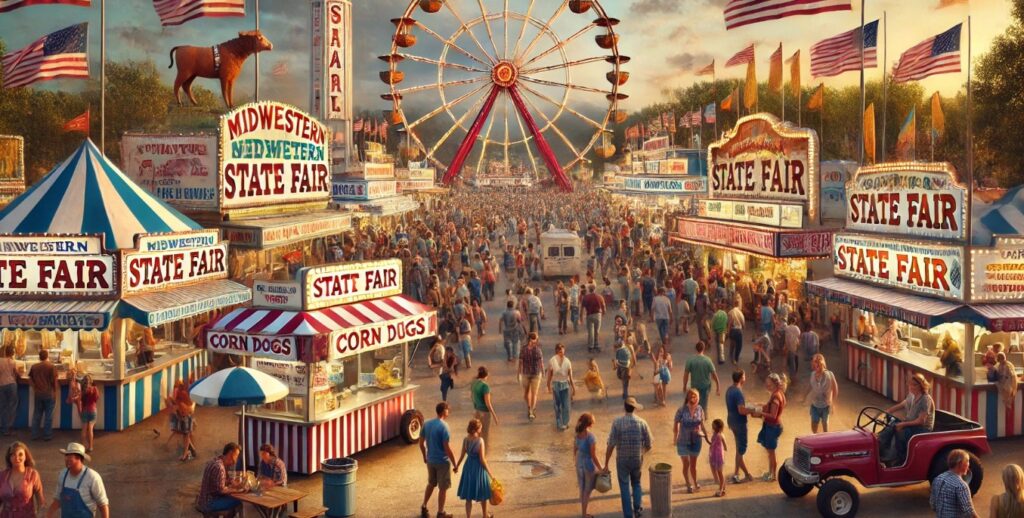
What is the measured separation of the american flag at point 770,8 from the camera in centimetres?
1816

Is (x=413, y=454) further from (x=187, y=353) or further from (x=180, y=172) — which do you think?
(x=180, y=172)

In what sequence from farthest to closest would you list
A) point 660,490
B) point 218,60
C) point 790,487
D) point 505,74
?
point 505,74, point 218,60, point 790,487, point 660,490

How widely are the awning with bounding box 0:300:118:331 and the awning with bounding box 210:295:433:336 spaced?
8.83 feet

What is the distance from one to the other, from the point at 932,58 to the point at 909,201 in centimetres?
845

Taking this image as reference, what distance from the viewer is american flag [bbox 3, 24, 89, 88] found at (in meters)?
20.7

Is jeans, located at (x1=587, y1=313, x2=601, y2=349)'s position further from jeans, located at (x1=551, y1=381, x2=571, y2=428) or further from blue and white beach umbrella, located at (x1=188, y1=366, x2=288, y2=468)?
blue and white beach umbrella, located at (x1=188, y1=366, x2=288, y2=468)

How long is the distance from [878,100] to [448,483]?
7751cm

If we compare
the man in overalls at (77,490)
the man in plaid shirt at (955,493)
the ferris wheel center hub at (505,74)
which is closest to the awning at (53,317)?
the man in overalls at (77,490)

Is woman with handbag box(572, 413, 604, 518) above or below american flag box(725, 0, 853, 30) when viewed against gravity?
below

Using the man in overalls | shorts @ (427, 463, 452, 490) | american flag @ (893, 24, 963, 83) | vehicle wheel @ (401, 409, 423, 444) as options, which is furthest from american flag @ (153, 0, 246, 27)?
american flag @ (893, 24, 963, 83)

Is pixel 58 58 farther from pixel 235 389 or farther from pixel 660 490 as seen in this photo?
pixel 660 490

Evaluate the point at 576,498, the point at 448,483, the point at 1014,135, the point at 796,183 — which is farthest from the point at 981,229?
the point at 1014,135

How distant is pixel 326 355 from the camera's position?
1202cm

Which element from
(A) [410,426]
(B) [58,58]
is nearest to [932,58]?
(A) [410,426]
